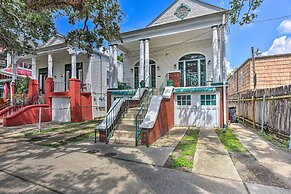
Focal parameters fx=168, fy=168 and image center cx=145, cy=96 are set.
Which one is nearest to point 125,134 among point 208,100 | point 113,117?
point 113,117

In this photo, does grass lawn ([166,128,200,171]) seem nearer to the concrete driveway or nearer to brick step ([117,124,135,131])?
the concrete driveway

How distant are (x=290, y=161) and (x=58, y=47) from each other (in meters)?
16.2

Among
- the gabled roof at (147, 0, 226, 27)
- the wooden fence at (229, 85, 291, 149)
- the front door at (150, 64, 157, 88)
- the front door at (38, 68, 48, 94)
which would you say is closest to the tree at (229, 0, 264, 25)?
the wooden fence at (229, 85, 291, 149)

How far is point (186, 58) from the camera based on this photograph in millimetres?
12523

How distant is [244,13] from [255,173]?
14.4 feet

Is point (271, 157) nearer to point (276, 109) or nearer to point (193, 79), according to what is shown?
point (276, 109)

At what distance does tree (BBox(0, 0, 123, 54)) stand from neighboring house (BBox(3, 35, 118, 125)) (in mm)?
5196

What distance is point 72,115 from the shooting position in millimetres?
12773

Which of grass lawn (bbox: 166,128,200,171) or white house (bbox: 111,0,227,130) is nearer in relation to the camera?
grass lawn (bbox: 166,128,200,171)

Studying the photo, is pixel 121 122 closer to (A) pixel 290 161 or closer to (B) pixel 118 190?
(B) pixel 118 190

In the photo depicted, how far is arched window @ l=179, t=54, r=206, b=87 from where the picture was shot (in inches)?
470

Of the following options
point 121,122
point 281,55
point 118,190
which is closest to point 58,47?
point 121,122

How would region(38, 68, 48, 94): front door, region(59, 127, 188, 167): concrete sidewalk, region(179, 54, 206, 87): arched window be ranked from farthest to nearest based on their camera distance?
region(38, 68, 48, 94): front door → region(179, 54, 206, 87): arched window → region(59, 127, 188, 167): concrete sidewalk

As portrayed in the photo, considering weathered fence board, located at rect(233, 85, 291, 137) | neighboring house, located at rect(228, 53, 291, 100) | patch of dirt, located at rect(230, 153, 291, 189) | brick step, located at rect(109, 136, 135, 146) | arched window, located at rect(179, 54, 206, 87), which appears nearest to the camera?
patch of dirt, located at rect(230, 153, 291, 189)
